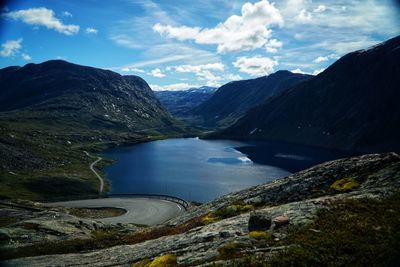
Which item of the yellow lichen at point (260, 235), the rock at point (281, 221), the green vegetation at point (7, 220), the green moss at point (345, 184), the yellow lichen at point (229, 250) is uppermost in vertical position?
the green moss at point (345, 184)

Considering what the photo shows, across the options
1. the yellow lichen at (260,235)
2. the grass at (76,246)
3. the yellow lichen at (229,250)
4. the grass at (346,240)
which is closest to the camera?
the grass at (346,240)

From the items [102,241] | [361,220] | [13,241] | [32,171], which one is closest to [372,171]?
[361,220]

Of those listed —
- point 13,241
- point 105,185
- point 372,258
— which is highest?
point 372,258

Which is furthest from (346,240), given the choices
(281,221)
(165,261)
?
(165,261)

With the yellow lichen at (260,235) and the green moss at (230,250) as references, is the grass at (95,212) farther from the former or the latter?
the green moss at (230,250)

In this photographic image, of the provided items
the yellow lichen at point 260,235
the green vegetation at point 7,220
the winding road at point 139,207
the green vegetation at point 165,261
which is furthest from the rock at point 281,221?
the winding road at point 139,207

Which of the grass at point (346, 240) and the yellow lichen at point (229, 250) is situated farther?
the yellow lichen at point (229, 250)

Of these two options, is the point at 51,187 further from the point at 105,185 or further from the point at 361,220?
the point at 361,220
